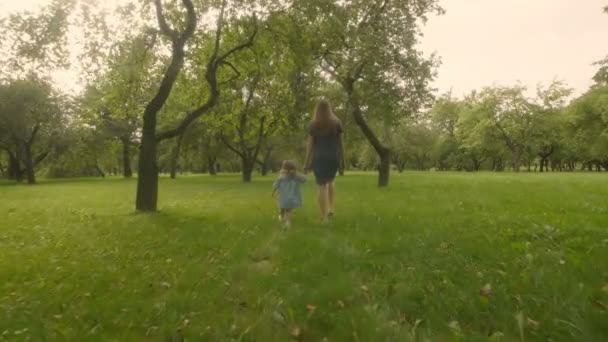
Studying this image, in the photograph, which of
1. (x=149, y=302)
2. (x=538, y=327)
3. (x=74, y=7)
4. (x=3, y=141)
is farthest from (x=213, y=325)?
(x=3, y=141)

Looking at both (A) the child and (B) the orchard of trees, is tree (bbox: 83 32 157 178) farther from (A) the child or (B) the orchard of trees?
(A) the child

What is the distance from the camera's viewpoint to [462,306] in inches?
161

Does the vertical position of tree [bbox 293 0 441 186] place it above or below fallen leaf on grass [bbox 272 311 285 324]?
above

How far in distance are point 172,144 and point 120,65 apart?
122 ft

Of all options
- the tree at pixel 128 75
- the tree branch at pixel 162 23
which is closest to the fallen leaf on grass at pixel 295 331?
the tree branch at pixel 162 23

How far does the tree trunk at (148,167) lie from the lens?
501 inches

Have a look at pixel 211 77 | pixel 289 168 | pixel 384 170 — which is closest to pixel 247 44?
pixel 211 77

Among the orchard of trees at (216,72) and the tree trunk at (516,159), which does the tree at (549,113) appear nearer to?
the tree trunk at (516,159)

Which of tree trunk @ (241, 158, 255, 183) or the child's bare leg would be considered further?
tree trunk @ (241, 158, 255, 183)

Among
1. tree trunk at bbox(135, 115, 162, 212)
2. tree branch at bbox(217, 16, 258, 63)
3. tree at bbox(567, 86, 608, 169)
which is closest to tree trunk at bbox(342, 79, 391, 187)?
tree branch at bbox(217, 16, 258, 63)

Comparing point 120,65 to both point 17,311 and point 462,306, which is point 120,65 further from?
point 462,306

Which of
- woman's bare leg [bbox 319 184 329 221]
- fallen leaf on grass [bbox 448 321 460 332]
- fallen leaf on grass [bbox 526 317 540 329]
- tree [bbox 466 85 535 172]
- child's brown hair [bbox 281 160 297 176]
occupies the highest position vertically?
tree [bbox 466 85 535 172]

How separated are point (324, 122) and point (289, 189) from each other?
1939 millimetres

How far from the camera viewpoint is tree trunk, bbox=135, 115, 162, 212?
41.8ft
